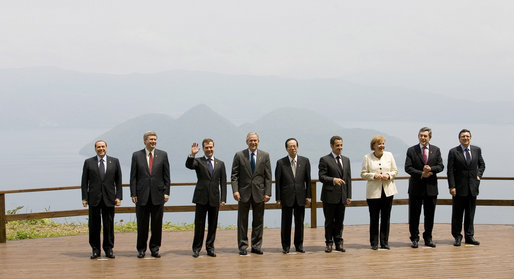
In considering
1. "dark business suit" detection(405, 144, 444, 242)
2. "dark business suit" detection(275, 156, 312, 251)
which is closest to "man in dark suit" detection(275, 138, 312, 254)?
"dark business suit" detection(275, 156, 312, 251)

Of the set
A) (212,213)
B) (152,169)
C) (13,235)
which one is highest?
(152,169)

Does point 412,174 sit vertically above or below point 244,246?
above

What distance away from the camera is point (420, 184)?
28.8ft

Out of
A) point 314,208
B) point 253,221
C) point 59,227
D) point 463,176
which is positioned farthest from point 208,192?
point 59,227

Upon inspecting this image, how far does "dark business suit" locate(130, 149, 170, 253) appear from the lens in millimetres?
8109

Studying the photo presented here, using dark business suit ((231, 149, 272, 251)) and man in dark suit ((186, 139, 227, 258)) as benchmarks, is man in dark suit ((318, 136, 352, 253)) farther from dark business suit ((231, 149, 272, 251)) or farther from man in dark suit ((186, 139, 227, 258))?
man in dark suit ((186, 139, 227, 258))

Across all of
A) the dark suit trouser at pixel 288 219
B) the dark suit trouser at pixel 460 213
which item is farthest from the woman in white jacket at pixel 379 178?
the dark suit trouser at pixel 460 213

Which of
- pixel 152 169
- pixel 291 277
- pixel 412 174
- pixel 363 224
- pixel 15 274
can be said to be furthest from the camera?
pixel 363 224

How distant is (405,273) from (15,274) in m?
4.24

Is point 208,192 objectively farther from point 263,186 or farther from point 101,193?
point 101,193

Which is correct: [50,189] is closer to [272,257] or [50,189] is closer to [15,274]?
[15,274]

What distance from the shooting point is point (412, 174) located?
8789 mm

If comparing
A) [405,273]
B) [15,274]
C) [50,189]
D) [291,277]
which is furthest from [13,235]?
[405,273]

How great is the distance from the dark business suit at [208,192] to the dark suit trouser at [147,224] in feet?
1.50
